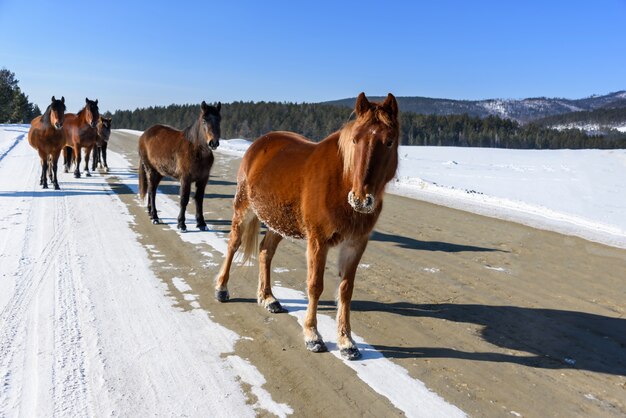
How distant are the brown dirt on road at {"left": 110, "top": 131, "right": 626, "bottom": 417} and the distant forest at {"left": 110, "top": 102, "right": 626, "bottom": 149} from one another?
243 feet

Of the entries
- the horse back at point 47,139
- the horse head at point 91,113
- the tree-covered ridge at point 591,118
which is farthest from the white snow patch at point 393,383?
the tree-covered ridge at point 591,118

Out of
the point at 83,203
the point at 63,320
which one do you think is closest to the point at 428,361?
Answer: the point at 63,320

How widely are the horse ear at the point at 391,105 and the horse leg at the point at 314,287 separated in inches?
51.2

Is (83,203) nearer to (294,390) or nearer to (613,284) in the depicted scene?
(294,390)

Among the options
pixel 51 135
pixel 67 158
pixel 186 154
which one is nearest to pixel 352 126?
pixel 186 154

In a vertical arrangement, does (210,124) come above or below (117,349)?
above

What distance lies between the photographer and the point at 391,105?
3352mm

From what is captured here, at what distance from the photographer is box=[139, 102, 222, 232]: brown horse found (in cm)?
783

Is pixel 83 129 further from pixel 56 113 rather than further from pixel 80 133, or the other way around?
pixel 56 113

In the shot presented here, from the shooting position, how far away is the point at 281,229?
14.3ft

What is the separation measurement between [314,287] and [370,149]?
1.43 metres

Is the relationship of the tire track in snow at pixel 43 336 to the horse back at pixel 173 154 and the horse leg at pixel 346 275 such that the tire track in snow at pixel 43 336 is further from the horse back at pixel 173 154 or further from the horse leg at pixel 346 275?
the horse back at pixel 173 154

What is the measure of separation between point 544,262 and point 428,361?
3.99 metres

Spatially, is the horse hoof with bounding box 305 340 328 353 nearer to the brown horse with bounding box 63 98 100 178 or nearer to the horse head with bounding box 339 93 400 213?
the horse head with bounding box 339 93 400 213
